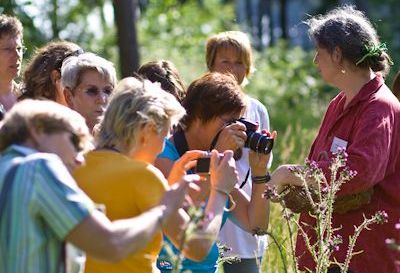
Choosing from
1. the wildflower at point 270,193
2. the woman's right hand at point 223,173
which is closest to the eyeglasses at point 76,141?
the woman's right hand at point 223,173

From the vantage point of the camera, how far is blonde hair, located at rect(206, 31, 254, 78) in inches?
242

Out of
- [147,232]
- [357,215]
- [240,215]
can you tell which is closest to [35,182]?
[147,232]

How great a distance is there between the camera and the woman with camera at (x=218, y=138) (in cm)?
461

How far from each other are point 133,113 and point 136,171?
0.21 metres

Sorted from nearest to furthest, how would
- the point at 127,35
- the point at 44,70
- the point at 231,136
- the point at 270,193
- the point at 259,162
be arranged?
the point at 270,193, the point at 231,136, the point at 259,162, the point at 44,70, the point at 127,35

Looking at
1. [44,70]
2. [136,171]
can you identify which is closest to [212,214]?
[136,171]

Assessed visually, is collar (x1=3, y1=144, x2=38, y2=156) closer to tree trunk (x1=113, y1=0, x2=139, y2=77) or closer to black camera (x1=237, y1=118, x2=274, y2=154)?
black camera (x1=237, y1=118, x2=274, y2=154)

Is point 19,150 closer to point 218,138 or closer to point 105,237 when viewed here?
point 105,237

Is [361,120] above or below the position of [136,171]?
below

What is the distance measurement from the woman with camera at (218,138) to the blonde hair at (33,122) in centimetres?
135

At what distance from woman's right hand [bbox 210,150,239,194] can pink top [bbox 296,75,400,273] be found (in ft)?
3.32

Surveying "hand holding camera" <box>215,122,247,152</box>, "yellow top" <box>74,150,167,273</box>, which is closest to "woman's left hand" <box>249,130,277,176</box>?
"hand holding camera" <box>215,122,247,152</box>

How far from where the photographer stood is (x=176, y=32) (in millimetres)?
20188

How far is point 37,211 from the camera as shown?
10.4ft
